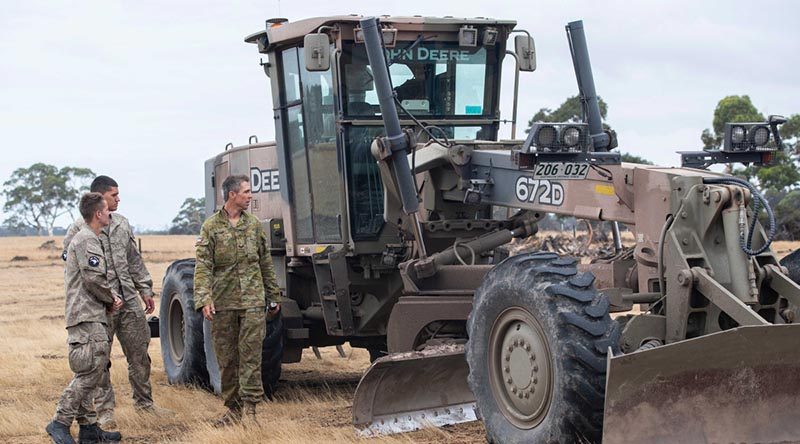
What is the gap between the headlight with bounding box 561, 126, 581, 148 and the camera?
7.80m

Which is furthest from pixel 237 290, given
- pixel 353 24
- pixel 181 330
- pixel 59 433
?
pixel 181 330

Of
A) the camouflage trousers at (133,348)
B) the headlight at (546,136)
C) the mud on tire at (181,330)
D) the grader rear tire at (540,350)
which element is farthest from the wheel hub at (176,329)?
the headlight at (546,136)

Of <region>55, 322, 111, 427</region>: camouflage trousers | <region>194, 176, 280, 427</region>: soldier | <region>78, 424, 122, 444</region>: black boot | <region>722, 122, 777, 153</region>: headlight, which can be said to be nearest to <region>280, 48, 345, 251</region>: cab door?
<region>194, 176, 280, 427</region>: soldier

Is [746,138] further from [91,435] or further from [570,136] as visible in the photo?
[91,435]

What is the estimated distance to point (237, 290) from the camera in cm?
909

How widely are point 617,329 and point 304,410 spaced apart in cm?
401

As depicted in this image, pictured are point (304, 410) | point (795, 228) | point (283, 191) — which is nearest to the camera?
point (304, 410)

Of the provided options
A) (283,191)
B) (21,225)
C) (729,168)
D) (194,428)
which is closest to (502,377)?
(729,168)

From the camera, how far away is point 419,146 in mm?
9680

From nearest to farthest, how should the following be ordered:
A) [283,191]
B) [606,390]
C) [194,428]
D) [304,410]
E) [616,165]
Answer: [606,390], [616,165], [194,428], [304,410], [283,191]

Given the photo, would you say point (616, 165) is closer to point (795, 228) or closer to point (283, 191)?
point (283, 191)

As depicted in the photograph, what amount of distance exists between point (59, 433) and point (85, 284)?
107cm

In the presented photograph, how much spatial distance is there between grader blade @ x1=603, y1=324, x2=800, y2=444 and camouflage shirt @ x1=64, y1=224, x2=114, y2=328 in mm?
3974

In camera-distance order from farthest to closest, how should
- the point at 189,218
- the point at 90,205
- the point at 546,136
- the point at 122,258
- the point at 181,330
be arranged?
the point at 189,218 < the point at 181,330 < the point at 122,258 < the point at 90,205 < the point at 546,136
